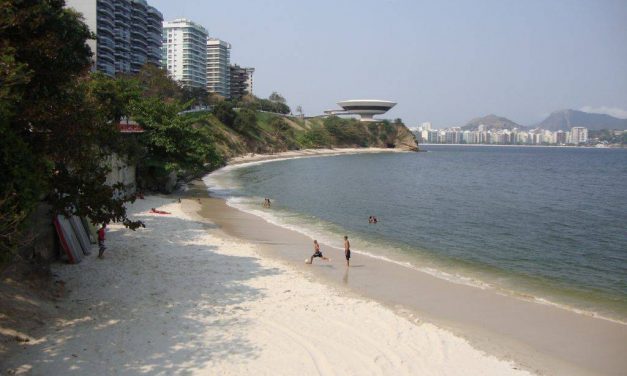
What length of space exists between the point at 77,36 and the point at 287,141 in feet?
405

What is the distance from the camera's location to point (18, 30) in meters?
11.2

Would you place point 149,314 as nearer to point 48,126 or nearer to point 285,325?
point 285,325

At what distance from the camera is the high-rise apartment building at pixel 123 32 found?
9362 centimetres

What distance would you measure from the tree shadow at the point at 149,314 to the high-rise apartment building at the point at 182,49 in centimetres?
15260

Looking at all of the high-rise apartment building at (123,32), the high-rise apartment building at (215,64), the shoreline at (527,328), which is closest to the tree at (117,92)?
the shoreline at (527,328)

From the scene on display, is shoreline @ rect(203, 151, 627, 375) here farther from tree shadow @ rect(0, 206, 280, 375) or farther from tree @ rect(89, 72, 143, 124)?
tree @ rect(89, 72, 143, 124)

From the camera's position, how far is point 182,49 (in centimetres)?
16562

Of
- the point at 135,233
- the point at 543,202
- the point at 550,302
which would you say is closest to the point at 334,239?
the point at 135,233

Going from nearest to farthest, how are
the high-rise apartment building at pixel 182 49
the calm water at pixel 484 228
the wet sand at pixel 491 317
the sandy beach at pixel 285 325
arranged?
the sandy beach at pixel 285 325 → the wet sand at pixel 491 317 → the calm water at pixel 484 228 → the high-rise apartment building at pixel 182 49

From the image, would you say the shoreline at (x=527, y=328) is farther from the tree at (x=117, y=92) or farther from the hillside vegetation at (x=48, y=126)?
the tree at (x=117, y=92)

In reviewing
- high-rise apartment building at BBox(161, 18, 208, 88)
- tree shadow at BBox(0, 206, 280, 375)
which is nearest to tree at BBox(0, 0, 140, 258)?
tree shadow at BBox(0, 206, 280, 375)

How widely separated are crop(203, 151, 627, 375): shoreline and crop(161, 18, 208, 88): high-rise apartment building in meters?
157

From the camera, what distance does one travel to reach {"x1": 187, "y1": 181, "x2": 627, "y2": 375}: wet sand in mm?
12430

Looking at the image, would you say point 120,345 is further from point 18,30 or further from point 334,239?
point 334,239
